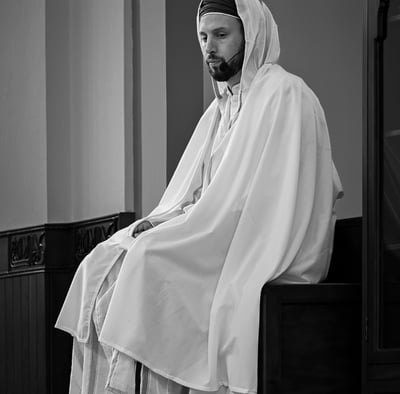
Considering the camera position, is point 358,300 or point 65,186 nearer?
point 358,300

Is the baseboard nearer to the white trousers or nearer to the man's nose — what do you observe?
the white trousers

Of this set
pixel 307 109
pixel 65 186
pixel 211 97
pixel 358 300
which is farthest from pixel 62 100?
pixel 358 300

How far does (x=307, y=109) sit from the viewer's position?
4.45 metres

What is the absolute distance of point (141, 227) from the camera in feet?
15.5

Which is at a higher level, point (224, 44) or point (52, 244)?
point (224, 44)

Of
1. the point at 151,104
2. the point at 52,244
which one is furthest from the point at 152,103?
the point at 52,244

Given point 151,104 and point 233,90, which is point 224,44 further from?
point 151,104

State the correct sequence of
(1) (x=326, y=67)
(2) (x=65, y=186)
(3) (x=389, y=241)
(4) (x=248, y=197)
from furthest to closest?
(2) (x=65, y=186) < (1) (x=326, y=67) < (4) (x=248, y=197) < (3) (x=389, y=241)

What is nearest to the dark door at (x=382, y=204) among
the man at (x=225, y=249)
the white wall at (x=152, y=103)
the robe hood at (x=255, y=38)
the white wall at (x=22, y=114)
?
the man at (x=225, y=249)

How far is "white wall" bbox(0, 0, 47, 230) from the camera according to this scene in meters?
6.79

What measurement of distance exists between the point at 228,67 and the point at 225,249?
852mm

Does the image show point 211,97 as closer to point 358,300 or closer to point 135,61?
point 135,61

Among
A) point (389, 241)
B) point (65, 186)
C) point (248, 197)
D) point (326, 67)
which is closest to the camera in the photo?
point (389, 241)

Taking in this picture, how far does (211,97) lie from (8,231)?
173 centimetres
